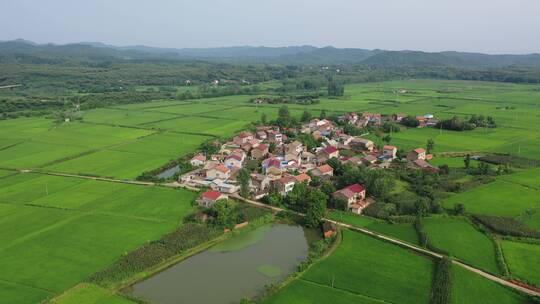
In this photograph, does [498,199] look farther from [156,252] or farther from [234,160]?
[156,252]

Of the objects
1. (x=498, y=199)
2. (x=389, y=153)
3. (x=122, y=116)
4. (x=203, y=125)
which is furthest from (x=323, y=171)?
(x=122, y=116)

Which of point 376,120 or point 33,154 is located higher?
point 376,120

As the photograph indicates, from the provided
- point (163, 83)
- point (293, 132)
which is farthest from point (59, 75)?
point (293, 132)

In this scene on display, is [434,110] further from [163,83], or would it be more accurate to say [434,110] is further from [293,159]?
[163,83]

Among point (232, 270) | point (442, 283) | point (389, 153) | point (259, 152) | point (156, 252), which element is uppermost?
point (389, 153)

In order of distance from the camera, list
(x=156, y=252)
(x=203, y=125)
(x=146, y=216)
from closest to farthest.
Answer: (x=156, y=252) < (x=146, y=216) < (x=203, y=125)

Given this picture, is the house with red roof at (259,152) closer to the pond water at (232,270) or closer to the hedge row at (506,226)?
the pond water at (232,270)
